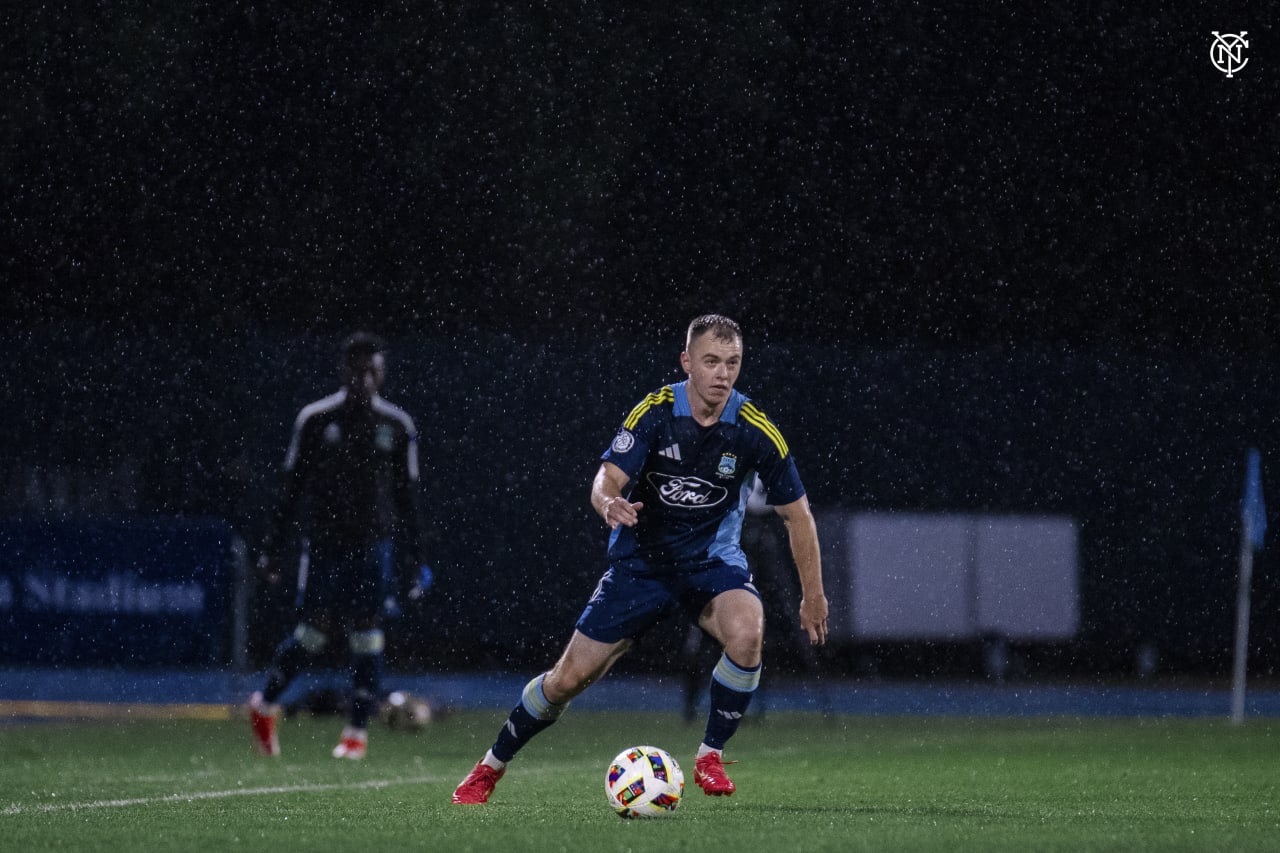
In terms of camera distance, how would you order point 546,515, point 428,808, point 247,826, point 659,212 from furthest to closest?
point 659,212 → point 546,515 → point 428,808 → point 247,826

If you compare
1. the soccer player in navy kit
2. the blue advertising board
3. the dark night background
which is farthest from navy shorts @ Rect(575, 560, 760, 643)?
the dark night background

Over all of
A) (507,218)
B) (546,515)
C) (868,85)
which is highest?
(868,85)

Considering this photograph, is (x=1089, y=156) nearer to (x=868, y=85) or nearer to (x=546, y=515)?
(x=868, y=85)

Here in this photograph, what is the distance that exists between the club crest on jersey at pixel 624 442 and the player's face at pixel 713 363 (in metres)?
0.32

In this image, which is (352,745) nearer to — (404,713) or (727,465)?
(404,713)

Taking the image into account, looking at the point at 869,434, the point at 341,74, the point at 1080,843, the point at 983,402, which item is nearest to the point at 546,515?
the point at 869,434

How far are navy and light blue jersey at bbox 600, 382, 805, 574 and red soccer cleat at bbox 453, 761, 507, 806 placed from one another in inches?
37.8

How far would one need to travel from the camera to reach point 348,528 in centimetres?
1069

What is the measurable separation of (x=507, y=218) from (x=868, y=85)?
17.1 ft

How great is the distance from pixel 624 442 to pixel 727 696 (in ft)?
3.77

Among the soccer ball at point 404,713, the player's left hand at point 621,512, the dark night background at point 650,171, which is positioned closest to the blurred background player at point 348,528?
the soccer ball at point 404,713

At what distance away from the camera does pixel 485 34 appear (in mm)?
25688

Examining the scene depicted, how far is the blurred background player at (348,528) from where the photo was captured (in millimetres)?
10672

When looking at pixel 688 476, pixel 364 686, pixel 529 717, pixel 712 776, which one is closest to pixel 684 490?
pixel 688 476
